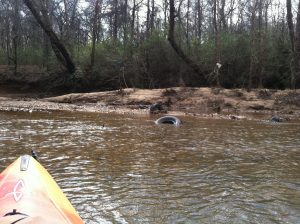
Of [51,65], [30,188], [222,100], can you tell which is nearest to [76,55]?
[51,65]

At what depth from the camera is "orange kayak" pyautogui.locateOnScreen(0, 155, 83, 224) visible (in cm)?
315

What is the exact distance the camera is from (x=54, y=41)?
2359cm

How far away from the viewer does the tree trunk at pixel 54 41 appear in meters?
22.8

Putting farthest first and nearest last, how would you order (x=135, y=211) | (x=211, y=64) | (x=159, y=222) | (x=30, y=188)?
1. (x=211, y=64)
2. (x=135, y=211)
3. (x=159, y=222)
4. (x=30, y=188)

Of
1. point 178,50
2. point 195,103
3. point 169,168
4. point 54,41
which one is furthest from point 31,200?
point 54,41

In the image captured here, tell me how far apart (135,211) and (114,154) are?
308cm

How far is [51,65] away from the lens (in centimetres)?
2675

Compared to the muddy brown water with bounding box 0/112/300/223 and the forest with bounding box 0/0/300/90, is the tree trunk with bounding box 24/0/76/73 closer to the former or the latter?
the forest with bounding box 0/0/300/90

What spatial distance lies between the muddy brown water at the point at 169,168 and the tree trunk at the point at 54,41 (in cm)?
1222

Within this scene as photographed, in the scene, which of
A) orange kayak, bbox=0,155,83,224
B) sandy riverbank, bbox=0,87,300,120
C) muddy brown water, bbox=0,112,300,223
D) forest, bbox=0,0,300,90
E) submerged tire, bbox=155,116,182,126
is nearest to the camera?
orange kayak, bbox=0,155,83,224

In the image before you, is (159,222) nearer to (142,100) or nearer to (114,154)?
(114,154)

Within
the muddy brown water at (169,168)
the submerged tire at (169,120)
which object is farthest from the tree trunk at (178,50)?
the muddy brown water at (169,168)

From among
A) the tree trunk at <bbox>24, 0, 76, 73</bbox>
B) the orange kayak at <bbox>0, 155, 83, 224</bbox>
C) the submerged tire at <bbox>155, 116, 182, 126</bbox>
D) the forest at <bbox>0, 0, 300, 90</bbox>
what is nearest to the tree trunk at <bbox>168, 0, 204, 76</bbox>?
Result: the forest at <bbox>0, 0, 300, 90</bbox>

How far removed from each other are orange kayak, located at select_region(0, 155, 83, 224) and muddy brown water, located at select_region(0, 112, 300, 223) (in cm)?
70
